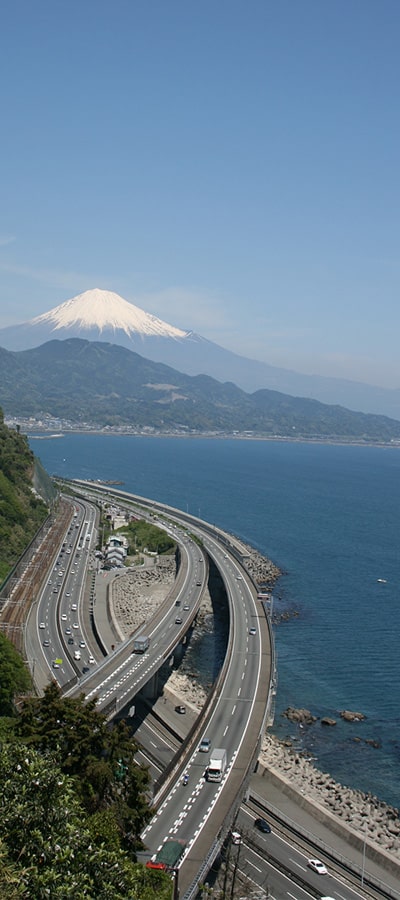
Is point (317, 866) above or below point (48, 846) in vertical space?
below

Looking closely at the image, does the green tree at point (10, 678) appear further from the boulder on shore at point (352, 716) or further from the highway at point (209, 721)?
the boulder on shore at point (352, 716)

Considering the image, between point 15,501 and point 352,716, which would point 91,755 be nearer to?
point 352,716

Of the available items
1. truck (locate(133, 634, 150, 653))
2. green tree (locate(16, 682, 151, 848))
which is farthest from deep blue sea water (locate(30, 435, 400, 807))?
green tree (locate(16, 682, 151, 848))

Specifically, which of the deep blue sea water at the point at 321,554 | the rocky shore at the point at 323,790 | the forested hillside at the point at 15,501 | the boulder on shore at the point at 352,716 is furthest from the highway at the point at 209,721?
the forested hillside at the point at 15,501

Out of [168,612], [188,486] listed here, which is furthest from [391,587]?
[188,486]

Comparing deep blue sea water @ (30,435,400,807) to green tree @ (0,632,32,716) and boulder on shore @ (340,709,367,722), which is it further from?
green tree @ (0,632,32,716)

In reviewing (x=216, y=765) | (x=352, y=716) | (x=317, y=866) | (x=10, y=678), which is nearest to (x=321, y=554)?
(x=352, y=716)
